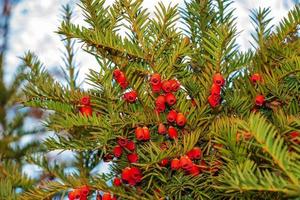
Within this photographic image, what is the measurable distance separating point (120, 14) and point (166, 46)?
0.29 ft

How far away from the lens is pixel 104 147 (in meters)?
0.56

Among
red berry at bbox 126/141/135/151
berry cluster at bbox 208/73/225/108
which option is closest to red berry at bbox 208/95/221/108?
berry cluster at bbox 208/73/225/108

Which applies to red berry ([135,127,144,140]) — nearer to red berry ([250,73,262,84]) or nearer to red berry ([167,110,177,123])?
red berry ([167,110,177,123])

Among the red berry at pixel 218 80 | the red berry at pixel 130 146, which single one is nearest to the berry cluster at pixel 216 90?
the red berry at pixel 218 80

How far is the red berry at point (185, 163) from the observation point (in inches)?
20.4

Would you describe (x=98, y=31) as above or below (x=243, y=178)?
above

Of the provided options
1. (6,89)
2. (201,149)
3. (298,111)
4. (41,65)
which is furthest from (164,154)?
(6,89)

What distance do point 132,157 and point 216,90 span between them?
131mm

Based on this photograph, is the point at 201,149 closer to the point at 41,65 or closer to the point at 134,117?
the point at 134,117

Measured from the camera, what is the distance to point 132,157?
0.57 m

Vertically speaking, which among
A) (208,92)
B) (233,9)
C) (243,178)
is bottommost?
(243,178)

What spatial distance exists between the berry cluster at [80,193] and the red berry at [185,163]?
133mm

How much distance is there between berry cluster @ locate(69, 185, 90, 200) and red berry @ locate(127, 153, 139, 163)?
6 cm

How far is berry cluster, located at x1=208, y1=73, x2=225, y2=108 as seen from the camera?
1.81ft
